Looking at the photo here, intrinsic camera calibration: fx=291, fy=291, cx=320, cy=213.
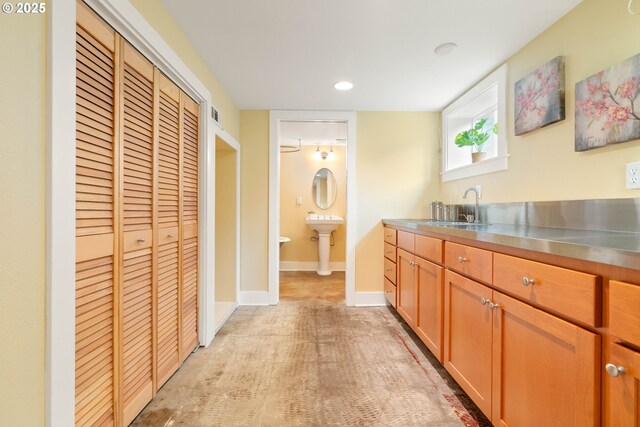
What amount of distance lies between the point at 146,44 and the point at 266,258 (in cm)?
230

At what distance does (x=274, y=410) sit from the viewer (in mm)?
1521

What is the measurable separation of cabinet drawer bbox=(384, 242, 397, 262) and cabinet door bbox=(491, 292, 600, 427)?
1555 millimetres

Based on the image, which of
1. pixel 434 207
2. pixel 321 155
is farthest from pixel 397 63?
pixel 321 155

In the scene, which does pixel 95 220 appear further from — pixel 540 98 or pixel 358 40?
pixel 540 98

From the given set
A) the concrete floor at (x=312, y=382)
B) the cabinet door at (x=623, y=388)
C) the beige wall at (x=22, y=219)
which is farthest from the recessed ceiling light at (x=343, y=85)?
the cabinet door at (x=623, y=388)

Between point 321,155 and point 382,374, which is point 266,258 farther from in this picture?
point 321,155

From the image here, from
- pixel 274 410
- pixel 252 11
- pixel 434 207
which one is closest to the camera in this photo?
pixel 274 410

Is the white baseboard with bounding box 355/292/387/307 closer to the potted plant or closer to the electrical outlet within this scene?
the potted plant

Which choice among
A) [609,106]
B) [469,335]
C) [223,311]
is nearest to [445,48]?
[609,106]

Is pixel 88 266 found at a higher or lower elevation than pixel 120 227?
lower

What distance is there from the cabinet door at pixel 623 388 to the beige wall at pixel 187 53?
7.17ft

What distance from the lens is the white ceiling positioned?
1.59 m

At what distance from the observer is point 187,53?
1.91 meters

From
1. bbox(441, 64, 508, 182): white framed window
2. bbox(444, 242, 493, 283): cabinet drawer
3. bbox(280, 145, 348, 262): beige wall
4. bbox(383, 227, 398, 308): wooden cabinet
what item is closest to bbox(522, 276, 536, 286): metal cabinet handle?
bbox(444, 242, 493, 283): cabinet drawer
